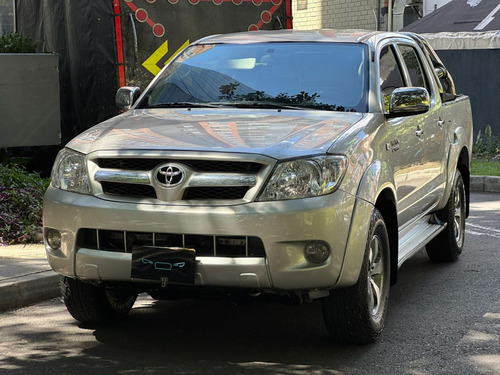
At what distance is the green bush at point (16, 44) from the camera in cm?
1171

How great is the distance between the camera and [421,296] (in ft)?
23.8

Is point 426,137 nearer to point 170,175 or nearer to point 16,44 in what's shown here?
point 170,175

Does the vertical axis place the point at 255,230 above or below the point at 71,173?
below

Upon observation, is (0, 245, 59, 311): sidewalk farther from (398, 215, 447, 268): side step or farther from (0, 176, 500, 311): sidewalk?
(398, 215, 447, 268): side step

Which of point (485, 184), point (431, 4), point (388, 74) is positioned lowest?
point (485, 184)

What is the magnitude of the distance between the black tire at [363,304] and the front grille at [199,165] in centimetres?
85

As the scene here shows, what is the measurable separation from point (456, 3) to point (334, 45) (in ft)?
49.0

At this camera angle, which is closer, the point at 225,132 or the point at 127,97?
the point at 225,132

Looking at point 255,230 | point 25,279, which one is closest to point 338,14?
point 25,279

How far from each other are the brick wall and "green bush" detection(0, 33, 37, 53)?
17.0 metres

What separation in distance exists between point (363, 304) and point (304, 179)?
0.84m

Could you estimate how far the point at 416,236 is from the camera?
727 cm

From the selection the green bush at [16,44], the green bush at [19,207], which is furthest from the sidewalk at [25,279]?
the green bush at [16,44]

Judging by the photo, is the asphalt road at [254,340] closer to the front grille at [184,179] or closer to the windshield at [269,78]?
the front grille at [184,179]
